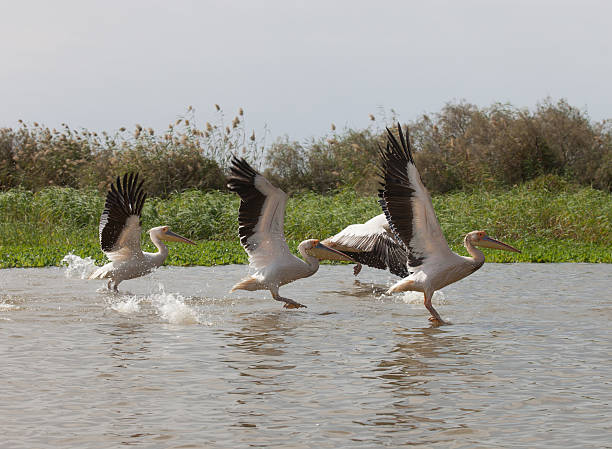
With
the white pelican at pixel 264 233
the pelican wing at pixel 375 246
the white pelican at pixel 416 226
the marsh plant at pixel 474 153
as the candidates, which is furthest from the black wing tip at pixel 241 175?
the marsh plant at pixel 474 153

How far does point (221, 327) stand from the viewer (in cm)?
778

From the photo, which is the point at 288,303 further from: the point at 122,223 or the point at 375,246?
the point at 122,223

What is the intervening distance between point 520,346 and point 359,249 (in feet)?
14.6

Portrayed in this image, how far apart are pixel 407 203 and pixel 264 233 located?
1.81 metres

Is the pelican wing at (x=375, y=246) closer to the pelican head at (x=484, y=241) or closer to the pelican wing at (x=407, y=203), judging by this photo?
the pelican head at (x=484, y=241)

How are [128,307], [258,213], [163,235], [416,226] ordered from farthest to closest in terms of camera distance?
[163,235], [128,307], [258,213], [416,226]

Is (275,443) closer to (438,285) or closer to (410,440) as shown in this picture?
(410,440)

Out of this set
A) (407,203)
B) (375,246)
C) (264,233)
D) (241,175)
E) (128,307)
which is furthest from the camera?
(375,246)

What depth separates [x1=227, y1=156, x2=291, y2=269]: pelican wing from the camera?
8.22 metres

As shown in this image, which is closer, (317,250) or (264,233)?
(264,233)

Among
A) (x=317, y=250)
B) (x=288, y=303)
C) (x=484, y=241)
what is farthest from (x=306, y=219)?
(x=484, y=241)

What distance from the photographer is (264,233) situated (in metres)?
8.73

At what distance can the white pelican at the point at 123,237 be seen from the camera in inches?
398

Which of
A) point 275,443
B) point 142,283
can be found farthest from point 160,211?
point 275,443
